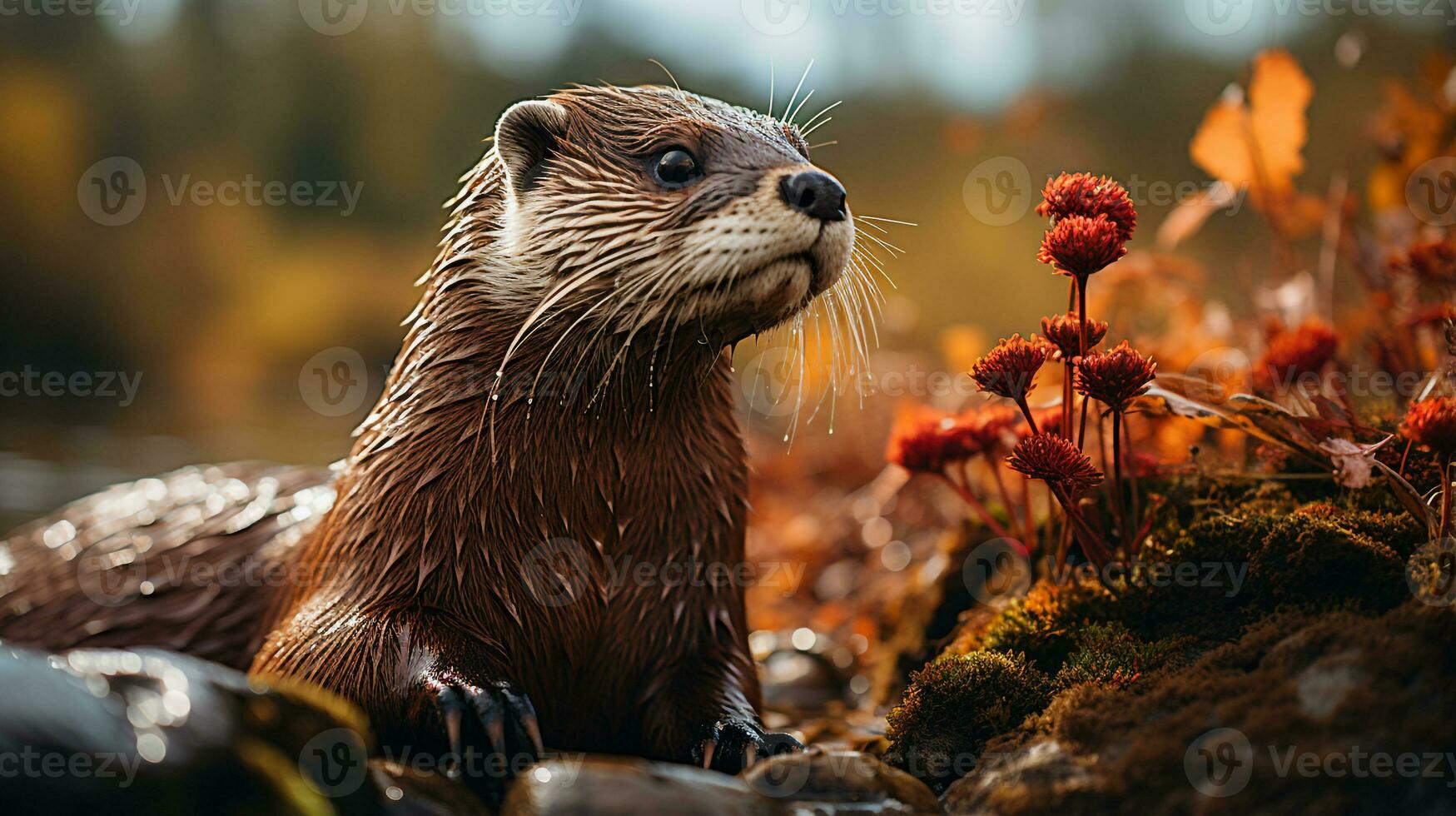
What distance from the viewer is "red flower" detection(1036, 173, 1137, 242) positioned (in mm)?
2074

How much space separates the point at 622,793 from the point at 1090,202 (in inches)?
52.8

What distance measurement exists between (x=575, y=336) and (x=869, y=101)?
8220mm

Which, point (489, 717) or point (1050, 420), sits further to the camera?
point (1050, 420)

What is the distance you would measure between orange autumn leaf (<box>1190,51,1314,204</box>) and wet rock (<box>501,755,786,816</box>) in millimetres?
2461

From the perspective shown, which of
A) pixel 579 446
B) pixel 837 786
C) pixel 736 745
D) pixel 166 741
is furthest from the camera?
pixel 579 446

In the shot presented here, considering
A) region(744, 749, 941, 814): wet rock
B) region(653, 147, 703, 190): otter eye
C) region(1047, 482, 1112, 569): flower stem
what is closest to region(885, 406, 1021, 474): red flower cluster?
region(1047, 482, 1112, 569): flower stem

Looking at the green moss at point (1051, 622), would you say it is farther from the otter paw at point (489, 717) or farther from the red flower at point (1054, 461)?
the otter paw at point (489, 717)

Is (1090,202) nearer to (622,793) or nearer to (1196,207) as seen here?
(622,793)

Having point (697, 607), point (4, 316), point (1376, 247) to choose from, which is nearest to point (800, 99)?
point (697, 607)

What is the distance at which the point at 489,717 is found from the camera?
190cm

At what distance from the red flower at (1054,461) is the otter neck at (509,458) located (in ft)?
2.12

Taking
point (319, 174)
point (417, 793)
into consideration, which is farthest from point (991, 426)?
point (319, 174)

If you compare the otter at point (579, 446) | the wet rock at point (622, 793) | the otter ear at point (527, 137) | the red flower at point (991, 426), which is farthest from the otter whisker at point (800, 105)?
the wet rock at point (622, 793)

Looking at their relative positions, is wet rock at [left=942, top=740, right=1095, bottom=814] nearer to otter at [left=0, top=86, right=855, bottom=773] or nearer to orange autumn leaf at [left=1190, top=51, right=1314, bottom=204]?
otter at [left=0, top=86, right=855, bottom=773]
